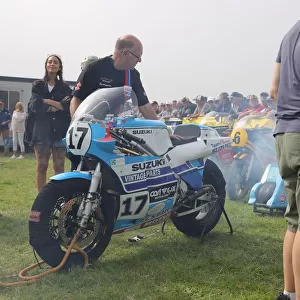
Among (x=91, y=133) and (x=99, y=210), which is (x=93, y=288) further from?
(x=91, y=133)

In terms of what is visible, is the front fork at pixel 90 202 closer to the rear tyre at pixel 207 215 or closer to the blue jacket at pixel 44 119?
the rear tyre at pixel 207 215

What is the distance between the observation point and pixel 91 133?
3311 millimetres

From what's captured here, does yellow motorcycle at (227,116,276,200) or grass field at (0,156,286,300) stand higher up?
yellow motorcycle at (227,116,276,200)

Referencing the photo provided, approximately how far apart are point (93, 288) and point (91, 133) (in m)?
1.09

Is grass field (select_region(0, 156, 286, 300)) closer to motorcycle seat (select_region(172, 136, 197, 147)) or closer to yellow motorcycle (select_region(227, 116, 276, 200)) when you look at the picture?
motorcycle seat (select_region(172, 136, 197, 147))

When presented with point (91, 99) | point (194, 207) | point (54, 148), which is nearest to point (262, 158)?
point (194, 207)

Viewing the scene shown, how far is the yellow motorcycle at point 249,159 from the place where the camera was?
252 inches

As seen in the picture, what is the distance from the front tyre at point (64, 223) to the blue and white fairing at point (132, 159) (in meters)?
0.11

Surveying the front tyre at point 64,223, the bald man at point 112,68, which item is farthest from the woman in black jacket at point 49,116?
the front tyre at point 64,223

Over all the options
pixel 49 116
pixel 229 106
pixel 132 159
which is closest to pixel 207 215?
pixel 132 159

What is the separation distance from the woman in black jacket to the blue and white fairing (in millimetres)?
1590

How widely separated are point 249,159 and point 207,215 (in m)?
2.35

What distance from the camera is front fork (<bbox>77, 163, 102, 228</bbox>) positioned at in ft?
10.6

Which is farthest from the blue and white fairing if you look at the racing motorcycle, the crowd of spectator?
the crowd of spectator
